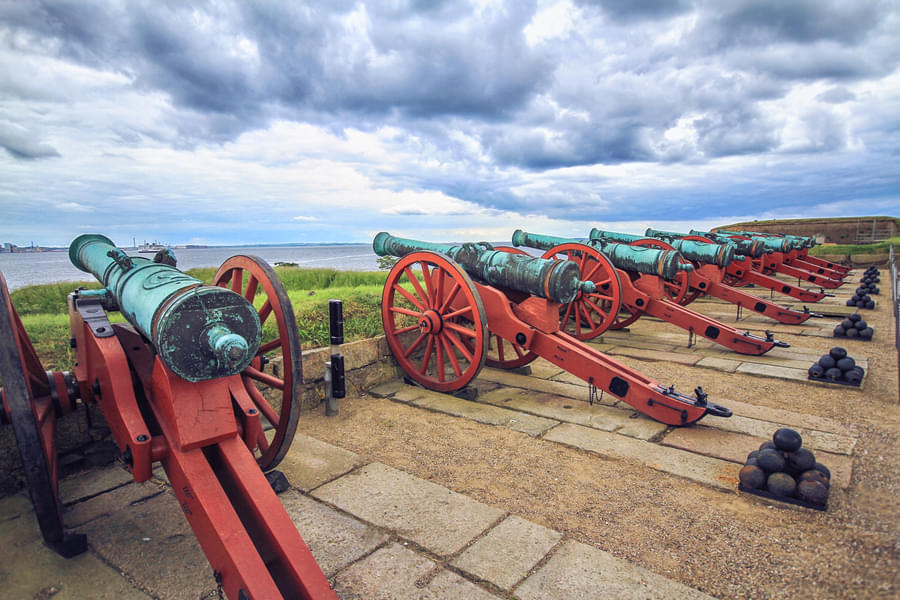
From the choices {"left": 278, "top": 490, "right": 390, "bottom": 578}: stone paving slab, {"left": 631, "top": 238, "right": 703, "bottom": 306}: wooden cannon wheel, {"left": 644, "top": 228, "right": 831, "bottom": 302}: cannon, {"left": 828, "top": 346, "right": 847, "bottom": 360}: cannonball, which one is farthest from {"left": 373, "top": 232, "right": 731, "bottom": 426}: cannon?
{"left": 644, "top": 228, "right": 831, "bottom": 302}: cannon

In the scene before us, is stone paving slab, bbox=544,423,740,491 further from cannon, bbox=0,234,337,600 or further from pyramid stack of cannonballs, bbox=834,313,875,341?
pyramid stack of cannonballs, bbox=834,313,875,341

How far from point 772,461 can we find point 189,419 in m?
3.23

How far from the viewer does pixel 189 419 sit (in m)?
2.31

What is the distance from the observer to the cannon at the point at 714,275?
9.46 m

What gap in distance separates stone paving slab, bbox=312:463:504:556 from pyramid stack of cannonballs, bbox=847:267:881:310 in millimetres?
11708

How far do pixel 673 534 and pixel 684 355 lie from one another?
4.87 m

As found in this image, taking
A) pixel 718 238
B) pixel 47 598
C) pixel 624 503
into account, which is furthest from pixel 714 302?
pixel 47 598

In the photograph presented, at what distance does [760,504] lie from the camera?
3143 mm

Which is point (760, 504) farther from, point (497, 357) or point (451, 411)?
point (497, 357)

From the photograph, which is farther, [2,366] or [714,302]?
[714,302]

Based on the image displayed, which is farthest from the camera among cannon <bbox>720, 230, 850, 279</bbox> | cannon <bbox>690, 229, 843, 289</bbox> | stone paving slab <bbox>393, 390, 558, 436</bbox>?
cannon <bbox>720, 230, 850, 279</bbox>

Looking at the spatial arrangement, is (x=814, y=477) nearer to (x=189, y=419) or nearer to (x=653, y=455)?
(x=653, y=455)

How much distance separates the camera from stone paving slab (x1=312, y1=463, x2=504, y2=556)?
280 centimetres

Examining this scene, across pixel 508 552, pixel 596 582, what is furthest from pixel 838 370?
pixel 508 552
